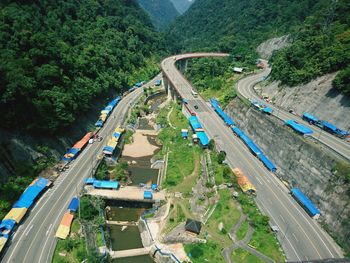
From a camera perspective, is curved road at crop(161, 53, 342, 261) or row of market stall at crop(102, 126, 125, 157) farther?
row of market stall at crop(102, 126, 125, 157)

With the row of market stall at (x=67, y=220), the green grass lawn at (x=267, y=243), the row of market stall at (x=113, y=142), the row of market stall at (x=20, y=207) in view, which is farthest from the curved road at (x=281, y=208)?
the row of market stall at (x=20, y=207)

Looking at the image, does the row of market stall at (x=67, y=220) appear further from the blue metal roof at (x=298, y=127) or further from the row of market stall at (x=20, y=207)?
the blue metal roof at (x=298, y=127)

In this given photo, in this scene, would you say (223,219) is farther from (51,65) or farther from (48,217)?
(51,65)

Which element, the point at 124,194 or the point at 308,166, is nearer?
the point at 308,166

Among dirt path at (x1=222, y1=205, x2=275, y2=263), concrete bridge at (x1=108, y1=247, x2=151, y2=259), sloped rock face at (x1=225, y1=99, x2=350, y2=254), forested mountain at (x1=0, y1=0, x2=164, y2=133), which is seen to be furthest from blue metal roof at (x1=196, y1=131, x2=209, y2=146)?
forested mountain at (x1=0, y1=0, x2=164, y2=133)

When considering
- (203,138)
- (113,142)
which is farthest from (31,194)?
(203,138)

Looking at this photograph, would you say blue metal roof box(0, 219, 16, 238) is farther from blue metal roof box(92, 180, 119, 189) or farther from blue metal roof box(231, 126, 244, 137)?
blue metal roof box(231, 126, 244, 137)
